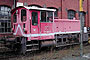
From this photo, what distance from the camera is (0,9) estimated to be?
1398cm

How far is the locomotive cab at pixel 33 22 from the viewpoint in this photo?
9.45 meters

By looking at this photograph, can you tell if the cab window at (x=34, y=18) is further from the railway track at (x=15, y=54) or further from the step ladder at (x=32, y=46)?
the railway track at (x=15, y=54)

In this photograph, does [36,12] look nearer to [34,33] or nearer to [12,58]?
[34,33]

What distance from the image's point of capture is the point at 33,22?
31.8 ft

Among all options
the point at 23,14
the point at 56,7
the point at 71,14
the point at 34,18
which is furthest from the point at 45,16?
the point at 71,14

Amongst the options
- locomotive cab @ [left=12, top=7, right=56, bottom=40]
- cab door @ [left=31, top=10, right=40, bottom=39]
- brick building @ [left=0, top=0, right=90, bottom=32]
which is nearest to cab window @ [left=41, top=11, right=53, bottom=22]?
locomotive cab @ [left=12, top=7, right=56, bottom=40]

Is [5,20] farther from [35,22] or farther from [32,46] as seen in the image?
[32,46]

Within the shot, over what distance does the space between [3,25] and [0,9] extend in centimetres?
170

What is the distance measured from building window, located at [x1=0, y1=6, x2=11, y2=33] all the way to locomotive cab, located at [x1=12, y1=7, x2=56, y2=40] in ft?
12.4

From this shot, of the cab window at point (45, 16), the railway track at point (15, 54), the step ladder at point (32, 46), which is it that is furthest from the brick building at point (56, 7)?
the step ladder at point (32, 46)

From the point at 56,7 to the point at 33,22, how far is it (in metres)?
8.50

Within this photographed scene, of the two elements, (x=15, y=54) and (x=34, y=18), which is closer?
(x=34, y=18)

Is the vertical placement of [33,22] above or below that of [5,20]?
below

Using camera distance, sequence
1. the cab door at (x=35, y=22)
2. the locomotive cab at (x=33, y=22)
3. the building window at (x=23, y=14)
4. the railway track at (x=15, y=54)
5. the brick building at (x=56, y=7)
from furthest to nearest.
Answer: the brick building at (x=56, y=7) < the building window at (x=23, y=14) < the cab door at (x=35, y=22) < the locomotive cab at (x=33, y=22) < the railway track at (x=15, y=54)
